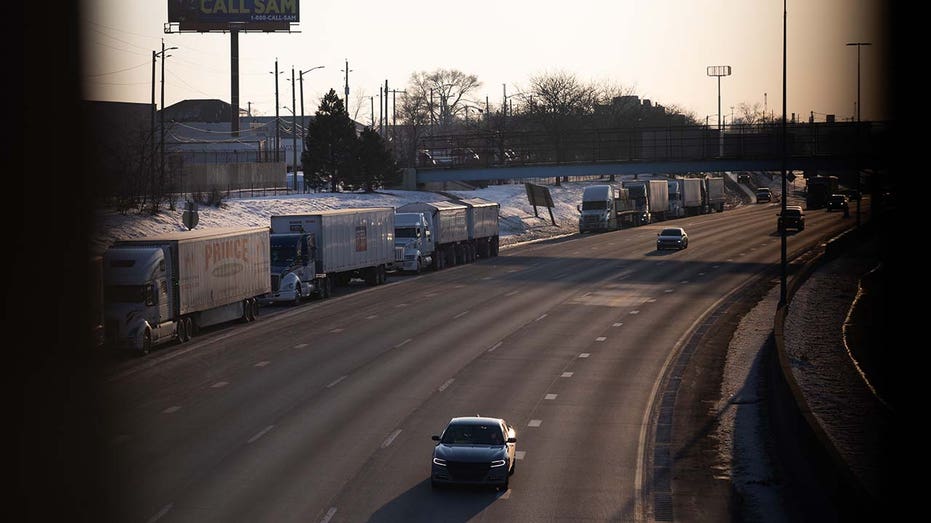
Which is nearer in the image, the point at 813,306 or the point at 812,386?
the point at 812,386

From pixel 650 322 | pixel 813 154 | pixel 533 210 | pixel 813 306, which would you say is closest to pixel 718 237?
pixel 813 154

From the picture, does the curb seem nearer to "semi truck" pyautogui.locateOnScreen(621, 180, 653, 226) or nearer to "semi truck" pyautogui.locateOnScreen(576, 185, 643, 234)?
"semi truck" pyautogui.locateOnScreen(576, 185, 643, 234)

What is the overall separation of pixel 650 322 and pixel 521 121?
358 ft

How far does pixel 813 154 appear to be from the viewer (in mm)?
87250

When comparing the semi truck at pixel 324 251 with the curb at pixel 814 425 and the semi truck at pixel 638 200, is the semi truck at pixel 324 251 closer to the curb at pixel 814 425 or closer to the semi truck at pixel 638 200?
the curb at pixel 814 425

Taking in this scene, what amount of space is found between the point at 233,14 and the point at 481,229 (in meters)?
47.8

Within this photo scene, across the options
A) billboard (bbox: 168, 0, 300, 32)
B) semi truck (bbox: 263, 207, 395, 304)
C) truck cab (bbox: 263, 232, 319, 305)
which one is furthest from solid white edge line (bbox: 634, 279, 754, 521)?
billboard (bbox: 168, 0, 300, 32)

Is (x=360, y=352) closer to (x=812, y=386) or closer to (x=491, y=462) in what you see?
(x=812, y=386)

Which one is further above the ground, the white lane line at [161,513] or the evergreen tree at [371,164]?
the evergreen tree at [371,164]

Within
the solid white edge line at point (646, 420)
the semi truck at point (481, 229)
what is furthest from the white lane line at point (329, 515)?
the semi truck at point (481, 229)

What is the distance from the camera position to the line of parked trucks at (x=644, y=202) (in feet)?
329

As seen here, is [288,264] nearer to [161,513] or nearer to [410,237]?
[410,237]

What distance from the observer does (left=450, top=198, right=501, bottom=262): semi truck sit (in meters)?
71.2

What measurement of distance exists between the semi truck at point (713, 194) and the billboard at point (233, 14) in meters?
52.2
